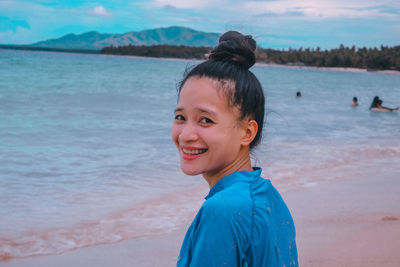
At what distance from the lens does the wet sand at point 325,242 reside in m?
3.71

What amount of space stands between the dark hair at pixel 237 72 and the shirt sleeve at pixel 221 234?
0.42 m

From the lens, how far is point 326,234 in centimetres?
425

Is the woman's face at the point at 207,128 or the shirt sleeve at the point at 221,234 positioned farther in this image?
the woman's face at the point at 207,128

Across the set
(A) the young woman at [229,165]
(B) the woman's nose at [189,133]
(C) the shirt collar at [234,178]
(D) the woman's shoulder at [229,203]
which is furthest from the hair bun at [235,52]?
(D) the woman's shoulder at [229,203]

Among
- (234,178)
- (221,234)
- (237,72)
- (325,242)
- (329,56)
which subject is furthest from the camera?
(329,56)

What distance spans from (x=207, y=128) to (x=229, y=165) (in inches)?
6.7

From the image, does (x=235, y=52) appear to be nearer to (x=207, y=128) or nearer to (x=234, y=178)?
(x=207, y=128)

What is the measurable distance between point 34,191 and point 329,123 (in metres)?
11.0

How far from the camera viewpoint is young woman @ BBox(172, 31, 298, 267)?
1.31m

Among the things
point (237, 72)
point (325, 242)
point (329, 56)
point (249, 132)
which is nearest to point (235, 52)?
point (237, 72)

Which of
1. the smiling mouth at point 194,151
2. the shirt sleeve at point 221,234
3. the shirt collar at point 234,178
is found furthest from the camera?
the smiling mouth at point 194,151

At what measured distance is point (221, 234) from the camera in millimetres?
1300

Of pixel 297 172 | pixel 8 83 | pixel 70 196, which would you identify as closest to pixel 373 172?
pixel 297 172

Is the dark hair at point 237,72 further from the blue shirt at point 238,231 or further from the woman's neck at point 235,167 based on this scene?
the blue shirt at point 238,231
